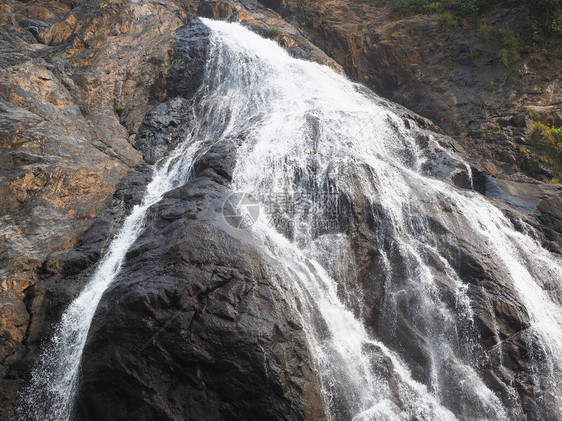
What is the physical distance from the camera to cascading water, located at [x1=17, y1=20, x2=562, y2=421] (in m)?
7.38

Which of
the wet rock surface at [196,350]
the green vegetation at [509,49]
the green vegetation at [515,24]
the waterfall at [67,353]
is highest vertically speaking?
the green vegetation at [515,24]

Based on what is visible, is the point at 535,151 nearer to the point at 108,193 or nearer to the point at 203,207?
the point at 203,207

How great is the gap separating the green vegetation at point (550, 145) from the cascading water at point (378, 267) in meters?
5.76

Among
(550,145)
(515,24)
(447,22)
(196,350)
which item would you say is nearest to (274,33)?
(447,22)

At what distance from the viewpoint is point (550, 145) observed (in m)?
15.9

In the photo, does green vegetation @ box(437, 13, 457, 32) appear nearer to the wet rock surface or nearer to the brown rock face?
the brown rock face

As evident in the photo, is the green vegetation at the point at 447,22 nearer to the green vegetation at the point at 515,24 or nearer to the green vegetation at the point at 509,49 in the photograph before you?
the green vegetation at the point at 515,24

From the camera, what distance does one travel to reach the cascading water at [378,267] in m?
7.38

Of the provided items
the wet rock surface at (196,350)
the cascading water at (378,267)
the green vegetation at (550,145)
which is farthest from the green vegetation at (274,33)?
the wet rock surface at (196,350)

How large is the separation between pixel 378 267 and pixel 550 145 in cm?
1131

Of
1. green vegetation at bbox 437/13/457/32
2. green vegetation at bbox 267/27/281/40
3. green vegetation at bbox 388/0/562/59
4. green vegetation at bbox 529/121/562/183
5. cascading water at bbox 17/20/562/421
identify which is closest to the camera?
cascading water at bbox 17/20/562/421

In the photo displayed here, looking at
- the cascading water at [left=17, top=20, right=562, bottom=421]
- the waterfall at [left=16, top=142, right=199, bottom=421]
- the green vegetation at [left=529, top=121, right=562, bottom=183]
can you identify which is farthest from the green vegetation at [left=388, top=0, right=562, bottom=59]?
the waterfall at [left=16, top=142, right=199, bottom=421]

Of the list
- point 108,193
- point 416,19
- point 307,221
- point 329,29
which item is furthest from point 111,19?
point 416,19

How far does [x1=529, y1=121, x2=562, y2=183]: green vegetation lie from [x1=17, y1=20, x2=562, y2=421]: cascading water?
576cm
